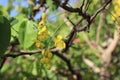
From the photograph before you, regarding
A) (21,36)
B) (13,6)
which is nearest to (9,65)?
(13,6)

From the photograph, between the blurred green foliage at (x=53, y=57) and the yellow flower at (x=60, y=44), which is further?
the blurred green foliage at (x=53, y=57)

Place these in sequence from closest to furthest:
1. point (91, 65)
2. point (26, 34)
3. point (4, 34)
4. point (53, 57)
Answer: point (4, 34) < point (26, 34) < point (53, 57) < point (91, 65)

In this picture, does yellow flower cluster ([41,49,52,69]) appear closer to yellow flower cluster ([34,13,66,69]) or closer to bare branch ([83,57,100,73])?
yellow flower cluster ([34,13,66,69])

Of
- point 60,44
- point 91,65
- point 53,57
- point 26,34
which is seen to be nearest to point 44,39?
point 60,44

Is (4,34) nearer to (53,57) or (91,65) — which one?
(53,57)

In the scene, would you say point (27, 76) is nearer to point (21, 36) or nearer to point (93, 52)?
point (21, 36)

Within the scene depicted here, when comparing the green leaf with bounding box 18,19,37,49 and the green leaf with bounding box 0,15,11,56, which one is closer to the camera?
the green leaf with bounding box 0,15,11,56

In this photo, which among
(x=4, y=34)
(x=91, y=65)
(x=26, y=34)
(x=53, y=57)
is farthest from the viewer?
(x=91, y=65)

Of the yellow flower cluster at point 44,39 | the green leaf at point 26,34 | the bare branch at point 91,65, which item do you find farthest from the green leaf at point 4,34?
the bare branch at point 91,65

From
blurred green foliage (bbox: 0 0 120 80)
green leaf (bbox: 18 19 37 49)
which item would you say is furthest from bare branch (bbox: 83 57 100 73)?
green leaf (bbox: 18 19 37 49)

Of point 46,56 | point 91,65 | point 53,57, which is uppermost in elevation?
point 46,56

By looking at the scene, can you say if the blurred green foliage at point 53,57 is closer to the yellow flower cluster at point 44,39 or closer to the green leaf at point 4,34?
the green leaf at point 4,34

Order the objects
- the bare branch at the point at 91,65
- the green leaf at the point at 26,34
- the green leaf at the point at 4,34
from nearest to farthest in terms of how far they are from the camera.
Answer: the green leaf at the point at 4,34
the green leaf at the point at 26,34
the bare branch at the point at 91,65

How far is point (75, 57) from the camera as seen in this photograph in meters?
4.86
